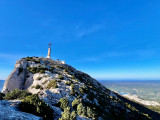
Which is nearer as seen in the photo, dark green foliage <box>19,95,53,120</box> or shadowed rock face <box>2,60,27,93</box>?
dark green foliage <box>19,95,53,120</box>

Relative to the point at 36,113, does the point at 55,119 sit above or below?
below

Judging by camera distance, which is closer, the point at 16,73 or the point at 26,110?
the point at 26,110

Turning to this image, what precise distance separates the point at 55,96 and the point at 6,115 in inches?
444

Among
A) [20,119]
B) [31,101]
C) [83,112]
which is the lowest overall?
[83,112]

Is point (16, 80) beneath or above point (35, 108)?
above

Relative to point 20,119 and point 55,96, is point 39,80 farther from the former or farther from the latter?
point 20,119

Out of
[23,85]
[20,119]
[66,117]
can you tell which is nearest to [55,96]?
[66,117]

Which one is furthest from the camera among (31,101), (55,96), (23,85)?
(23,85)

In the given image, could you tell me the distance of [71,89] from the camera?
22859 mm

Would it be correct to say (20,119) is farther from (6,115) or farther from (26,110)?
(26,110)

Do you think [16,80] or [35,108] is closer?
[35,108]

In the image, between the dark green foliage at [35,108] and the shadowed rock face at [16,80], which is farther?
the shadowed rock face at [16,80]

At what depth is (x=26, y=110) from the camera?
30.3 ft

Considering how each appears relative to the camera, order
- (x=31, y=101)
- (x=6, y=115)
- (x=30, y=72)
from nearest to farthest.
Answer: (x=6, y=115) < (x=31, y=101) < (x=30, y=72)
